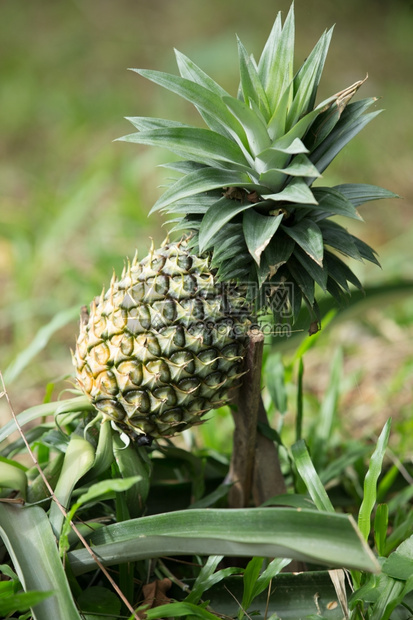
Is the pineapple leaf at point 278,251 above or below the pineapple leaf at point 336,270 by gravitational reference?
above

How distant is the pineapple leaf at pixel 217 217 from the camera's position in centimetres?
103

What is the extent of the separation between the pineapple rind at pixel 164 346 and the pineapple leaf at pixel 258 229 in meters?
0.13

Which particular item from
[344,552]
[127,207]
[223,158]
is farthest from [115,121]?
[344,552]

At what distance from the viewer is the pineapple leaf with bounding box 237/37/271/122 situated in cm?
106

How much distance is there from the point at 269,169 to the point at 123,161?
243 cm

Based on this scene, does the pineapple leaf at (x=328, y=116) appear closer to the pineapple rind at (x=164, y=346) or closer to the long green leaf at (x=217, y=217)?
the long green leaf at (x=217, y=217)

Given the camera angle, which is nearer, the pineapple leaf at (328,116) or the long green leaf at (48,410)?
the pineapple leaf at (328,116)

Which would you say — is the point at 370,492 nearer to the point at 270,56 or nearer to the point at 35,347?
the point at 270,56

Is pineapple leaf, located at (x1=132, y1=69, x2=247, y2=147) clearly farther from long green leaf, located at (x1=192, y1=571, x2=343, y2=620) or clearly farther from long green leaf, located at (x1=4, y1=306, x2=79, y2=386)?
long green leaf, located at (x1=192, y1=571, x2=343, y2=620)

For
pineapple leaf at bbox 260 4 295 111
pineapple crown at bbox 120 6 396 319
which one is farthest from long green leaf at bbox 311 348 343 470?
pineapple leaf at bbox 260 4 295 111

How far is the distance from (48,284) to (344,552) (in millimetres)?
2247

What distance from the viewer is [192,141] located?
1080 mm

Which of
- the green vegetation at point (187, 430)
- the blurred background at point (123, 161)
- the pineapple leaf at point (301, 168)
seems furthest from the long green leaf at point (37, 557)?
the pineapple leaf at point (301, 168)

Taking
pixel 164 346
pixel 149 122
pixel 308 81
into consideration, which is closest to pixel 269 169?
pixel 308 81
